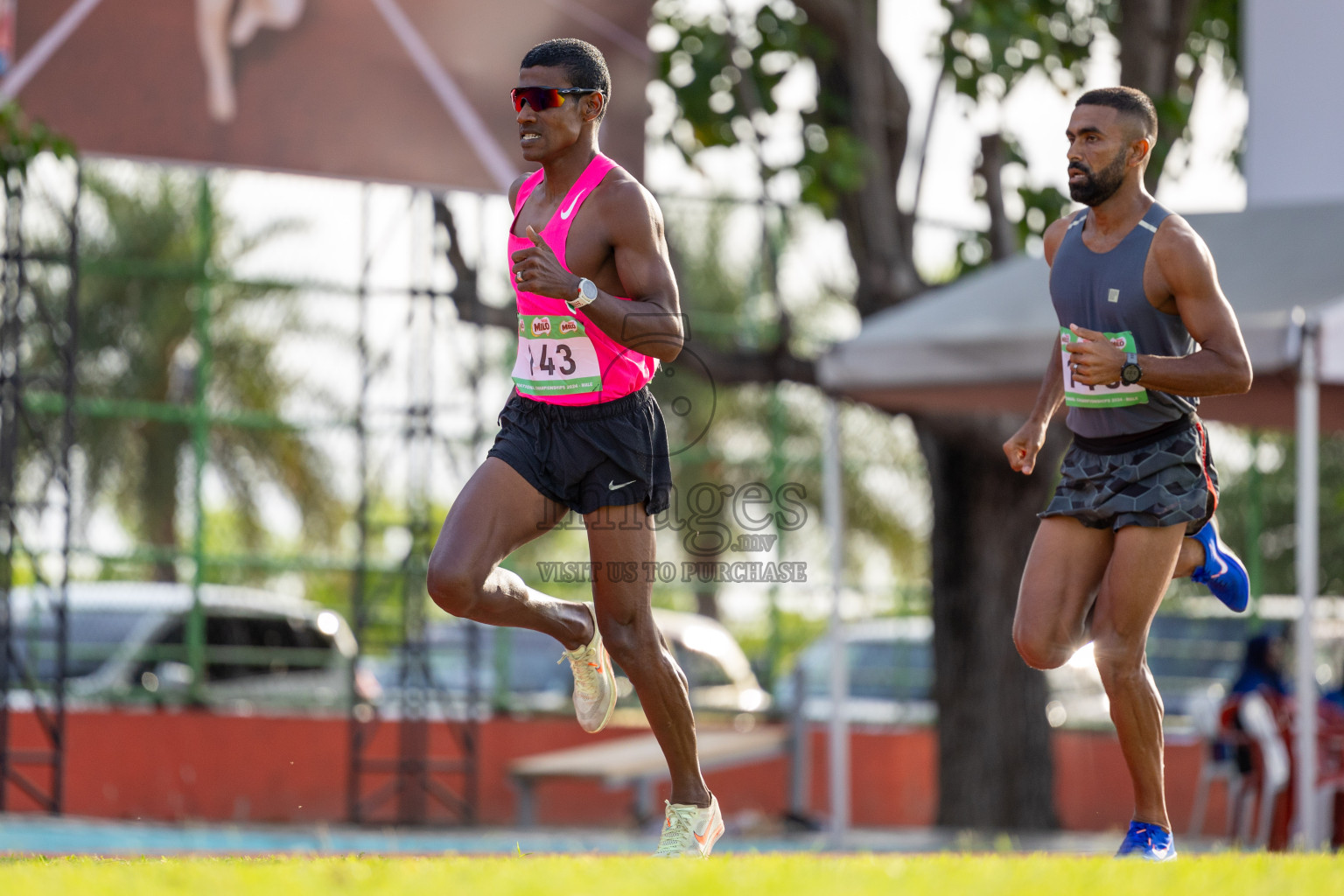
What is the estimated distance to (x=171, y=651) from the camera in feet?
40.9

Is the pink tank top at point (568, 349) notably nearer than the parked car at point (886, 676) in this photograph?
Yes

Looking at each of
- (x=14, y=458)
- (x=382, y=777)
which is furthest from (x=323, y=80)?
(x=382, y=777)

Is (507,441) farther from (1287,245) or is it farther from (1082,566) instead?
(1287,245)

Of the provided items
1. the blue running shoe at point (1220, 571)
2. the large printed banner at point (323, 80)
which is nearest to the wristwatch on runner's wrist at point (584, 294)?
the blue running shoe at point (1220, 571)

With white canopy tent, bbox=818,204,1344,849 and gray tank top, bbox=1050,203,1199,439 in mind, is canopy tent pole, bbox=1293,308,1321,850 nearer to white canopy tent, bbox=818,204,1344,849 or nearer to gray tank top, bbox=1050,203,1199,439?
white canopy tent, bbox=818,204,1344,849

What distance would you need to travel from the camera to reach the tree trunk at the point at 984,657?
11.9 metres

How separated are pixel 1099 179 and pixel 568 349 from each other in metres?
1.60

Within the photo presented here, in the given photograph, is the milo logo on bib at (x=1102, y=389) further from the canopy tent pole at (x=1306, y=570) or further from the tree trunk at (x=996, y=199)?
the tree trunk at (x=996, y=199)

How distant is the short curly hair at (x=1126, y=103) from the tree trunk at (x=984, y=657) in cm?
655

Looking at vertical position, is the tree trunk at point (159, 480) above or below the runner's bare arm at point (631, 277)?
below

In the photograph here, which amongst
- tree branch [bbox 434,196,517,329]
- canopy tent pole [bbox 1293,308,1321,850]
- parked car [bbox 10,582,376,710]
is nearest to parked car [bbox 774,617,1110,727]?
parked car [bbox 10,582,376,710]

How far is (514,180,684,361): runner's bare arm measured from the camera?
475 centimetres

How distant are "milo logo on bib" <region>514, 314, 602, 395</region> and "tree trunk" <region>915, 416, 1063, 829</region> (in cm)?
702

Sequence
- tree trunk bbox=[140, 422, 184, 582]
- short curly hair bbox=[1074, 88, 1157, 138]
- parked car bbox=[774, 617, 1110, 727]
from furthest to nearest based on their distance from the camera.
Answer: tree trunk bbox=[140, 422, 184, 582], parked car bbox=[774, 617, 1110, 727], short curly hair bbox=[1074, 88, 1157, 138]
